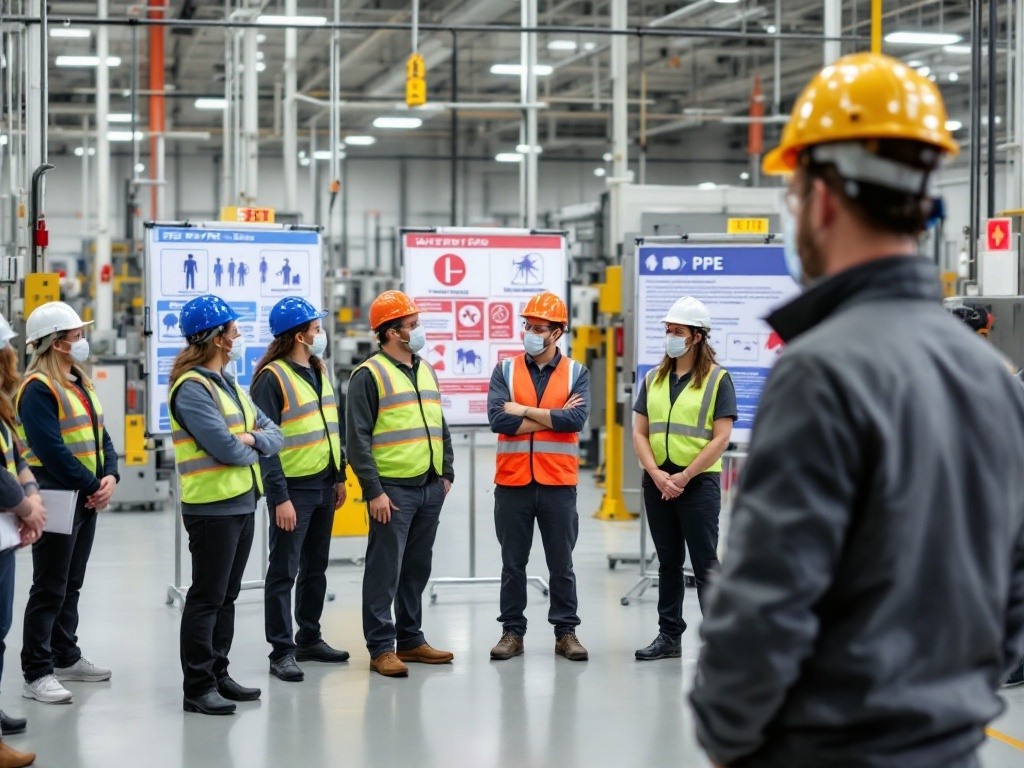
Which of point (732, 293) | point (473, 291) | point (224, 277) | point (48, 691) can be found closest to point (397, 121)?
point (473, 291)

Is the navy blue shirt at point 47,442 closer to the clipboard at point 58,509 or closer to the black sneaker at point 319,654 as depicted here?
the clipboard at point 58,509

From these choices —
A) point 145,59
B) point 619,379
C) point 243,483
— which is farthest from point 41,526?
point 145,59

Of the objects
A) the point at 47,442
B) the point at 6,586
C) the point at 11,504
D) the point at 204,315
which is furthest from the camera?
the point at 47,442

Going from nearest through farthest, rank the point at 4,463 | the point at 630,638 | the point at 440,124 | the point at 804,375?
the point at 804,375 → the point at 4,463 → the point at 630,638 → the point at 440,124

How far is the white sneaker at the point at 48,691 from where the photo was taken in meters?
4.80

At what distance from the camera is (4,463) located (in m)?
3.98

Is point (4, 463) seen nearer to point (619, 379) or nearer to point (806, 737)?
point (806, 737)

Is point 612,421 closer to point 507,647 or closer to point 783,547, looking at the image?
point 507,647

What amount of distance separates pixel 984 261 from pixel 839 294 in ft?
19.6

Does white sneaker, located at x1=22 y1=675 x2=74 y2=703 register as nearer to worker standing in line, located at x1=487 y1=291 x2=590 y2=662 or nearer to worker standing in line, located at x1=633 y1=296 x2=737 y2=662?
worker standing in line, located at x1=487 y1=291 x2=590 y2=662

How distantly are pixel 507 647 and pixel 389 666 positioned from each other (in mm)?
581

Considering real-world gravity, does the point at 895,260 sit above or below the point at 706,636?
above

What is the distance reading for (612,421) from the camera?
9.47 meters

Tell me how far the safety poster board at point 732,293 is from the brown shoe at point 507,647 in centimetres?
177
